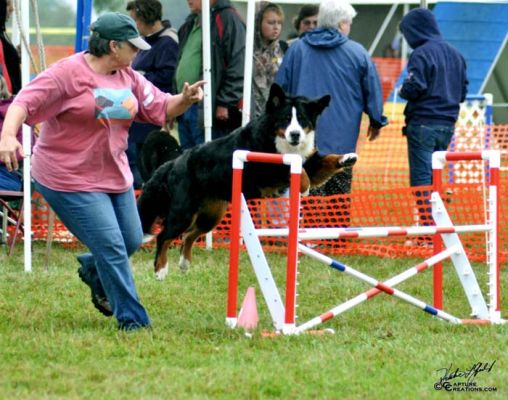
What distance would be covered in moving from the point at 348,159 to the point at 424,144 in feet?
8.16

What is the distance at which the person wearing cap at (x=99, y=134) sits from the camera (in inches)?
205

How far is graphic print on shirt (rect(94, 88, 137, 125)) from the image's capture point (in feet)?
17.1

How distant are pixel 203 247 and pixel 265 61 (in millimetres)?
1766

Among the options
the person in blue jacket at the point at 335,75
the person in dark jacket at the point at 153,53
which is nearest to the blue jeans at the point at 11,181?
the person in dark jacket at the point at 153,53

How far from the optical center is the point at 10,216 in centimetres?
964

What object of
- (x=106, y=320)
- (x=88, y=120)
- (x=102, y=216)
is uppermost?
(x=88, y=120)

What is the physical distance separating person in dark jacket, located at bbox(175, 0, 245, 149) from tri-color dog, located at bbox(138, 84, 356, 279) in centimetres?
173

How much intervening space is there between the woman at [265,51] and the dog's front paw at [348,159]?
2560 millimetres

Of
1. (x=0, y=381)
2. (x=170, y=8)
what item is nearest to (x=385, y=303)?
(x=0, y=381)

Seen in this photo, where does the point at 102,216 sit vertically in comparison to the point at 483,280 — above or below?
above

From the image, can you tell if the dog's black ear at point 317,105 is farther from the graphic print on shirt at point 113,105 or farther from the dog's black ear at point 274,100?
the graphic print on shirt at point 113,105

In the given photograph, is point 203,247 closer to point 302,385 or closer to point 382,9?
point 302,385

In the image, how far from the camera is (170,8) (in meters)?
16.8

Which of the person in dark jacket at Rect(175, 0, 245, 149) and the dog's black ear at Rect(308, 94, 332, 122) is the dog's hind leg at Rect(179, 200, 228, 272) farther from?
the person in dark jacket at Rect(175, 0, 245, 149)
